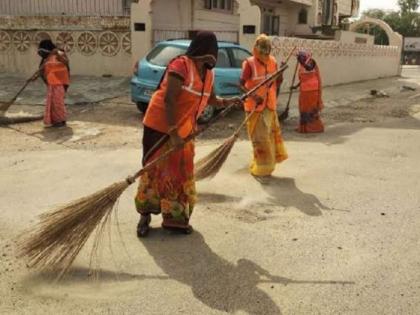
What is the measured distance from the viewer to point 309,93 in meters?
9.13

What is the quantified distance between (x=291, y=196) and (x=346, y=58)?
16009 mm

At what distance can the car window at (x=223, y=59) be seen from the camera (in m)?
10.0

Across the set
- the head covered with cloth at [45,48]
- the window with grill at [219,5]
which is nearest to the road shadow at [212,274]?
the head covered with cloth at [45,48]

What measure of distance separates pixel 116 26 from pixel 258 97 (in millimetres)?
8936

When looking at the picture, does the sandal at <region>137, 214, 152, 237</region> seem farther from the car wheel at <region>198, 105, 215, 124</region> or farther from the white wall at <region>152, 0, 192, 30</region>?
the white wall at <region>152, 0, 192, 30</region>

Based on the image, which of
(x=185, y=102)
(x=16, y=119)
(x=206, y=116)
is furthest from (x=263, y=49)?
(x=16, y=119)

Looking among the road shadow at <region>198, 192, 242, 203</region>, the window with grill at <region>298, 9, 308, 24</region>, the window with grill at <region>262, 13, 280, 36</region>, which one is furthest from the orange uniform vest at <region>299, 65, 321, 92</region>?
the window with grill at <region>298, 9, 308, 24</region>

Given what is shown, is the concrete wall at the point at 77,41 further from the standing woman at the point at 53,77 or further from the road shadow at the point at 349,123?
the road shadow at the point at 349,123

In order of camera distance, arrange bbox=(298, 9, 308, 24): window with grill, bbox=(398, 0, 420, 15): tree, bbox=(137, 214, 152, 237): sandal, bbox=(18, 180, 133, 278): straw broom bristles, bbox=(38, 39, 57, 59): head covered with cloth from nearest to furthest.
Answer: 1. bbox=(18, 180, 133, 278): straw broom bristles
2. bbox=(137, 214, 152, 237): sandal
3. bbox=(38, 39, 57, 59): head covered with cloth
4. bbox=(298, 9, 308, 24): window with grill
5. bbox=(398, 0, 420, 15): tree

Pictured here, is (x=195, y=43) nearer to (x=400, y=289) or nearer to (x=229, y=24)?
(x=400, y=289)

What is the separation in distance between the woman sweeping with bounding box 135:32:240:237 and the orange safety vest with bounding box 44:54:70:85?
523 centimetres

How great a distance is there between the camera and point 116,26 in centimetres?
1357

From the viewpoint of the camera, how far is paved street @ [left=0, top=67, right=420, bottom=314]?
11.0ft

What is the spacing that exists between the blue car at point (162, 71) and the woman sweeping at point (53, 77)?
54.5 inches
